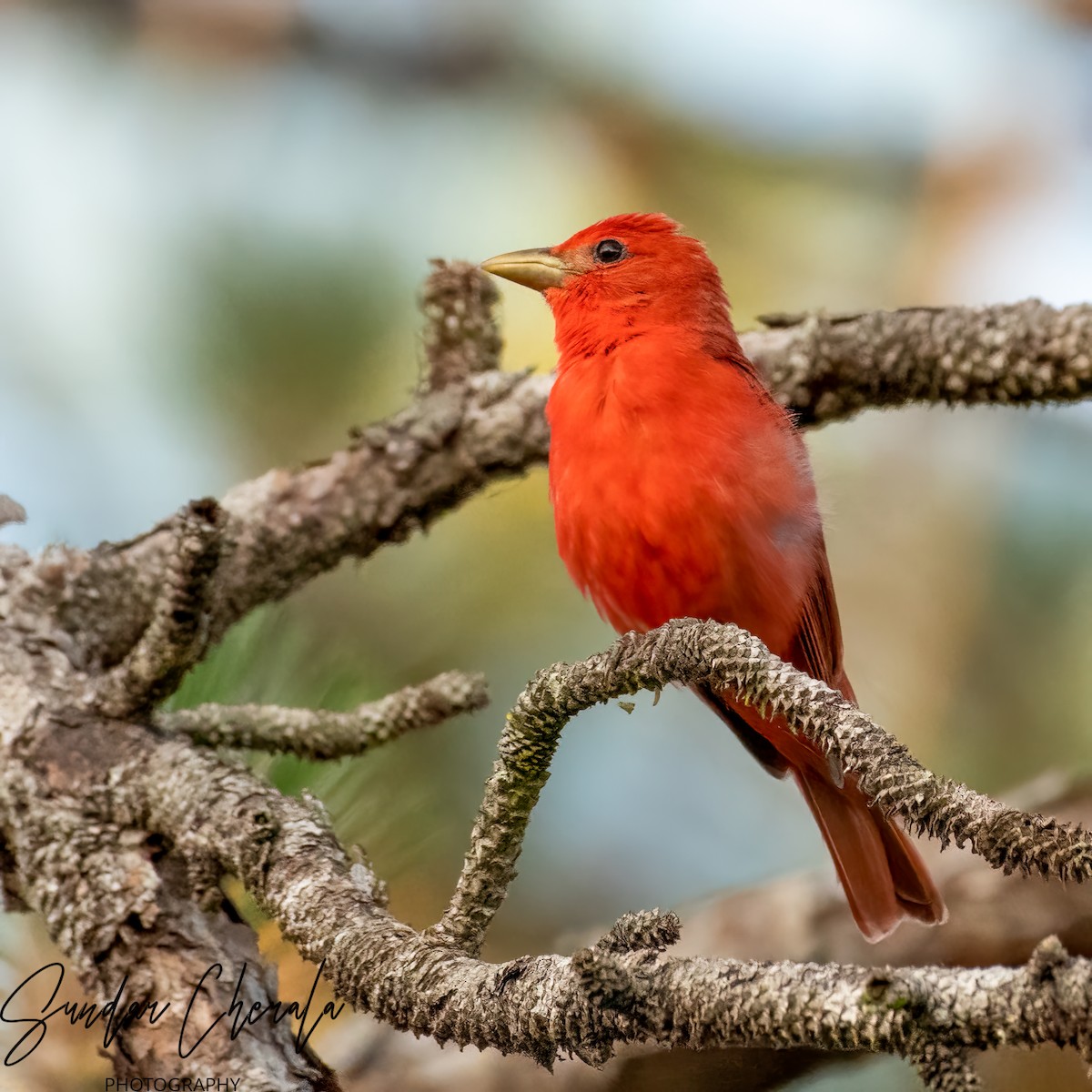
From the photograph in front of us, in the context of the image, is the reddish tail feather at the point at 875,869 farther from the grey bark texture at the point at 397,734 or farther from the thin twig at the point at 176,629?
the thin twig at the point at 176,629

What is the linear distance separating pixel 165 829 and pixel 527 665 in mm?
611

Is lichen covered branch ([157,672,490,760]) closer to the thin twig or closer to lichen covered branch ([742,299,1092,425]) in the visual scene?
the thin twig

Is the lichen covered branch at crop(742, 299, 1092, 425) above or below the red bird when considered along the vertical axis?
above

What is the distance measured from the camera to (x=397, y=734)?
4.19 ft

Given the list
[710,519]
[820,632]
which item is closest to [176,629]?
[710,519]

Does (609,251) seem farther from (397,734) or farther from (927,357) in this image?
(397,734)

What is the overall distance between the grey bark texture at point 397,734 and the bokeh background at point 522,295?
0.12 metres

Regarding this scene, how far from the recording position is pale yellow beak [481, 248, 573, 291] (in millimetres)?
1471

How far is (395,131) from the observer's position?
211 centimetres

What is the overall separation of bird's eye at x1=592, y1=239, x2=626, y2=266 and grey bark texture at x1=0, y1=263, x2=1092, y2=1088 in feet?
0.69

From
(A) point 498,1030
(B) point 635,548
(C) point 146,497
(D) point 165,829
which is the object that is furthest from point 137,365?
(A) point 498,1030

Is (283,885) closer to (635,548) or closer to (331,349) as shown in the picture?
(635,548)

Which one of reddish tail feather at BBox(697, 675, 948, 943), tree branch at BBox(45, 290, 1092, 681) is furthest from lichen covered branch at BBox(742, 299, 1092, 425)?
reddish tail feather at BBox(697, 675, 948, 943)

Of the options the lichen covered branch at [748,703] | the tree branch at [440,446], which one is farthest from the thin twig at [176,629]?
the lichen covered branch at [748,703]
